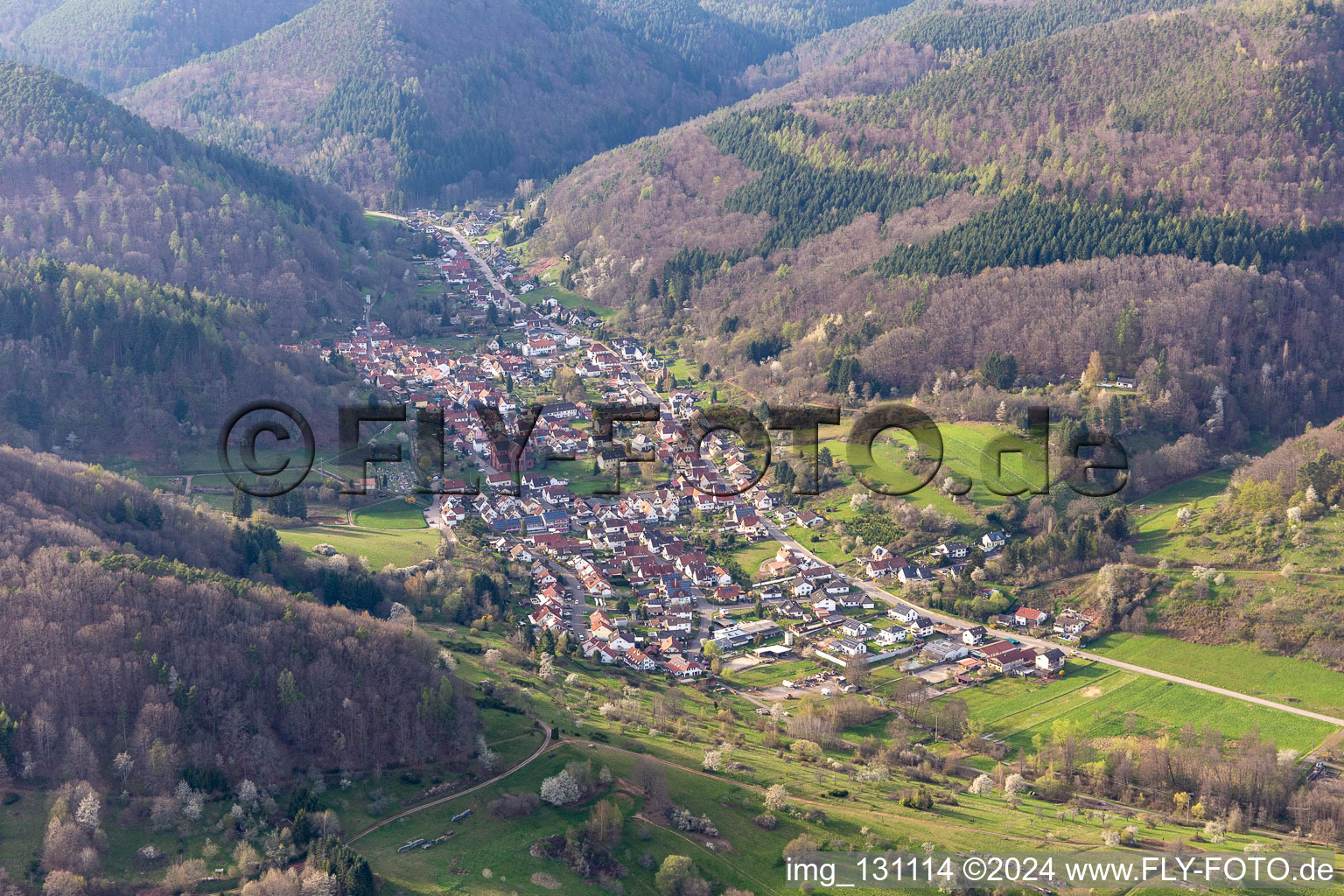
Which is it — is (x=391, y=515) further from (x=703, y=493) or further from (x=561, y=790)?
(x=561, y=790)

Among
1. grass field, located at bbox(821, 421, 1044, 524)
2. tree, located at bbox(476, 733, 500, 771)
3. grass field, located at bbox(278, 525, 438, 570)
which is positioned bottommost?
tree, located at bbox(476, 733, 500, 771)

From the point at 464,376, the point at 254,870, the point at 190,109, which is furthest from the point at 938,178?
the point at 190,109

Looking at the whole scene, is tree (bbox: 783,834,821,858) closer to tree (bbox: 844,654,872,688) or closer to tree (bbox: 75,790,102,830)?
tree (bbox: 844,654,872,688)

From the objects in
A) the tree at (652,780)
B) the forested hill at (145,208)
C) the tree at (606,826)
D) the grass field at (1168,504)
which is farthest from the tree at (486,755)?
the forested hill at (145,208)

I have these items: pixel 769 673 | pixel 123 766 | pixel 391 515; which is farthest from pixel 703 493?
pixel 123 766

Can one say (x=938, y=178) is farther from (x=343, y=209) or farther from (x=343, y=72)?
(x=343, y=72)

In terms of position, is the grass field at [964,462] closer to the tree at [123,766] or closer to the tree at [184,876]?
the tree at [123,766]

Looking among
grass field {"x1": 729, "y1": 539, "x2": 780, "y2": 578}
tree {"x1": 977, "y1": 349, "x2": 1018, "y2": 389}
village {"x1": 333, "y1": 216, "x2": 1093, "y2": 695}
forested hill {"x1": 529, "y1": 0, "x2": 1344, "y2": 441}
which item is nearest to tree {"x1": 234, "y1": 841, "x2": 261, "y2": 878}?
village {"x1": 333, "y1": 216, "x2": 1093, "y2": 695}
